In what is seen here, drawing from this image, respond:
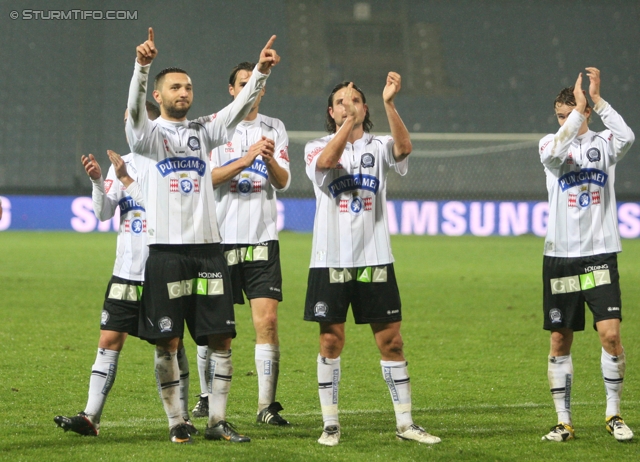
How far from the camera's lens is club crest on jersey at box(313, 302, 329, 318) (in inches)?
199

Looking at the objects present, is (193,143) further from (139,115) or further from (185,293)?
(185,293)

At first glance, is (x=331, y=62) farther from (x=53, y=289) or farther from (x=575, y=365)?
(x=575, y=365)

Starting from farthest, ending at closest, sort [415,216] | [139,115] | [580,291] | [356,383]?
[415,216], [356,383], [580,291], [139,115]

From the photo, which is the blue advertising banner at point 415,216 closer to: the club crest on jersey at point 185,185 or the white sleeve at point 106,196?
the white sleeve at point 106,196

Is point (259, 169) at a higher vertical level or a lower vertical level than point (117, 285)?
higher

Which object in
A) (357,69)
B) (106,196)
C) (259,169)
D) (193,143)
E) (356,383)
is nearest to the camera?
(193,143)

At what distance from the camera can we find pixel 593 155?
5285 millimetres

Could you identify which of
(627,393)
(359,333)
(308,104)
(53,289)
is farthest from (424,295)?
(308,104)

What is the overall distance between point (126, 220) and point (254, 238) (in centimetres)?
91

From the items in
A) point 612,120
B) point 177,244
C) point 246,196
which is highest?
point 612,120

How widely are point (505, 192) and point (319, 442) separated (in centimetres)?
2253

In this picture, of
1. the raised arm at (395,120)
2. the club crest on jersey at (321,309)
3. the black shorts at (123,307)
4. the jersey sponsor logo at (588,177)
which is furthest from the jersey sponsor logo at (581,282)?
the black shorts at (123,307)

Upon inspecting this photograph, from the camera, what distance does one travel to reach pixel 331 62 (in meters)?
32.8

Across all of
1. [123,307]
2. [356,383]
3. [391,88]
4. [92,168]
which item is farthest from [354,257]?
[356,383]
